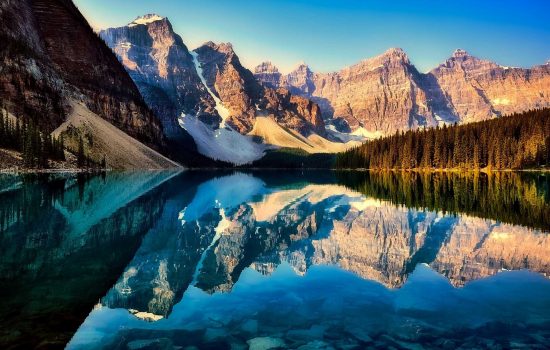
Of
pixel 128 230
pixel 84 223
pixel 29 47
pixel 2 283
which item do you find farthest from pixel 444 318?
pixel 29 47

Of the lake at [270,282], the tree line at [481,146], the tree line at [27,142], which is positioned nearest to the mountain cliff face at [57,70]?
the tree line at [27,142]

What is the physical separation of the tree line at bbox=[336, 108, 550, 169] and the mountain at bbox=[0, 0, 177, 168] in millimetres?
86192

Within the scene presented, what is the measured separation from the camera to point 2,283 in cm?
1472

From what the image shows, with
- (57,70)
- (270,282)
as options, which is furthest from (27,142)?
(270,282)

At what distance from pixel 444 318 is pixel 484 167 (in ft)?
426

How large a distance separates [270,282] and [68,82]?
154253mm

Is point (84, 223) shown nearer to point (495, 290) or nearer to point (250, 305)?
point (250, 305)

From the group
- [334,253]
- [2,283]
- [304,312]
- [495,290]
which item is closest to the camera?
[304,312]

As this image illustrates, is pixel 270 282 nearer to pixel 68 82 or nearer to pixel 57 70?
pixel 57 70

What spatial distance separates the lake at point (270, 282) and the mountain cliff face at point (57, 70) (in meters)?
101

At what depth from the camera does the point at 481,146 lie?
131 meters

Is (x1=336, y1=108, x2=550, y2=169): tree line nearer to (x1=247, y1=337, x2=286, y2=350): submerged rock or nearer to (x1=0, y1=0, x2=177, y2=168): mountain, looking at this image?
(x1=0, y1=0, x2=177, y2=168): mountain

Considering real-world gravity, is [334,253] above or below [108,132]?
below

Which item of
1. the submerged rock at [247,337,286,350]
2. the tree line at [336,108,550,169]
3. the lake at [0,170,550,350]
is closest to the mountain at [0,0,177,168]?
the tree line at [336,108,550,169]
